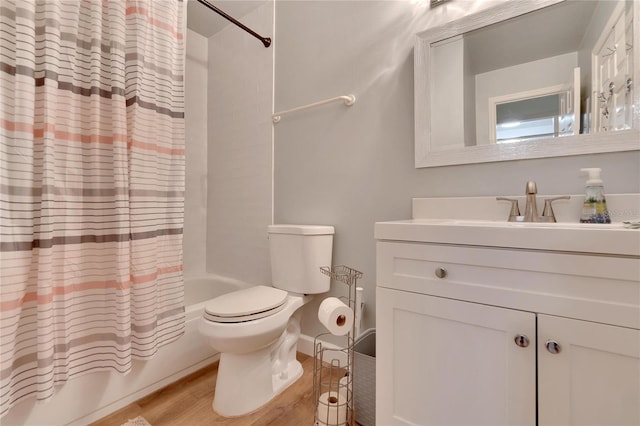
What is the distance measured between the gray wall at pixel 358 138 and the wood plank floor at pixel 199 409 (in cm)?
44

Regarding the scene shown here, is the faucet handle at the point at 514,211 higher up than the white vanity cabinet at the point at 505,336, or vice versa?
the faucet handle at the point at 514,211

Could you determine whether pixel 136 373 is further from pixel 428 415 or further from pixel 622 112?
pixel 622 112

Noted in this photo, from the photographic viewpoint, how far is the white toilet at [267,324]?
121 centimetres

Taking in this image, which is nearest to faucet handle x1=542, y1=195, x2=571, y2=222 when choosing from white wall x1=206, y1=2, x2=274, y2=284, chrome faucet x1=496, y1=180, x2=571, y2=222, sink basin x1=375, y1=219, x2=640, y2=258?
chrome faucet x1=496, y1=180, x2=571, y2=222

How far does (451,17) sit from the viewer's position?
1.31m

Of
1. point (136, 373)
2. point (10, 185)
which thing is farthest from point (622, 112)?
point (136, 373)

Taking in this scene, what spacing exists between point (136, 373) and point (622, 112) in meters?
2.19

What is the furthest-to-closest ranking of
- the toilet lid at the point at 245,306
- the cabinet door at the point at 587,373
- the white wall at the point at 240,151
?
the white wall at the point at 240,151 < the toilet lid at the point at 245,306 < the cabinet door at the point at 587,373

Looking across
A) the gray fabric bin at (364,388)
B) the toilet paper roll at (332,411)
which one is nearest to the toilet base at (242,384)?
the toilet paper roll at (332,411)

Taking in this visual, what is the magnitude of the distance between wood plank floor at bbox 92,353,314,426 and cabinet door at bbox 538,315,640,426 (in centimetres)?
90

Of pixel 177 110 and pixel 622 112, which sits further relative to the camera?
pixel 177 110

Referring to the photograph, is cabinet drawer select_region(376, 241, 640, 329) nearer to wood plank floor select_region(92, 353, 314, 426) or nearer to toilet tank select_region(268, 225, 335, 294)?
toilet tank select_region(268, 225, 335, 294)

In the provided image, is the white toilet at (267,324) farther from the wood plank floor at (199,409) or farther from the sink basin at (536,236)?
the sink basin at (536,236)

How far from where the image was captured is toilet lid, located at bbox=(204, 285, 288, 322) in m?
1.21
